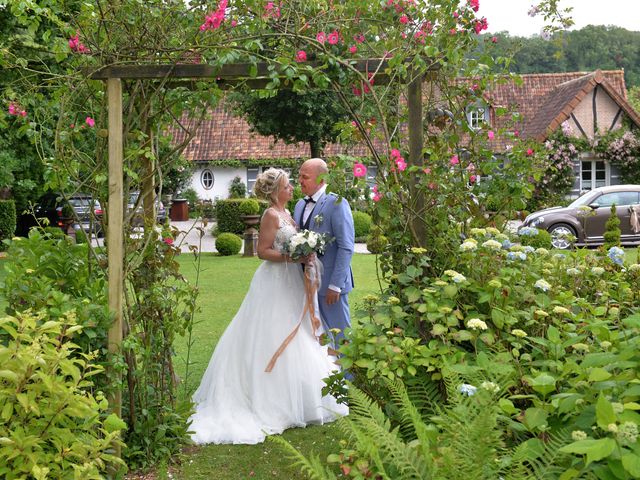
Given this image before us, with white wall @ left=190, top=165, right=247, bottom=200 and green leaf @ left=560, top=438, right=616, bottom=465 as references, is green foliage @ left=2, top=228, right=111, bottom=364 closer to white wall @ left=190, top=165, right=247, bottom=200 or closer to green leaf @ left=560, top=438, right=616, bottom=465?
green leaf @ left=560, top=438, right=616, bottom=465

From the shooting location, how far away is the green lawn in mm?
4737

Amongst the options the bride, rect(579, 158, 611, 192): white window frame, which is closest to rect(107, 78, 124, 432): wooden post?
the bride

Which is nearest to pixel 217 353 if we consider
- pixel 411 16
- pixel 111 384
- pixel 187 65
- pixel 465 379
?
pixel 111 384

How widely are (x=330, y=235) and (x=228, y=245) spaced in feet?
45.1

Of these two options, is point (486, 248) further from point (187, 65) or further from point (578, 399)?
point (187, 65)

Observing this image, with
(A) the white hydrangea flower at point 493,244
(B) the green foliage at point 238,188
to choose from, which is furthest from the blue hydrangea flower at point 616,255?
(B) the green foliage at point 238,188

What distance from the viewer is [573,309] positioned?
397 centimetres

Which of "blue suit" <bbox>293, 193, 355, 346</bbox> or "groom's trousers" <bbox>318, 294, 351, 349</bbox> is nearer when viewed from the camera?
"blue suit" <bbox>293, 193, 355, 346</bbox>

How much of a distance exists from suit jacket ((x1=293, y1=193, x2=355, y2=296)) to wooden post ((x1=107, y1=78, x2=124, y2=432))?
5.67 ft

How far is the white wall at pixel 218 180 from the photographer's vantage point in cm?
3641

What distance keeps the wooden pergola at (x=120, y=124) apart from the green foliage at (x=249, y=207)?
19.1m

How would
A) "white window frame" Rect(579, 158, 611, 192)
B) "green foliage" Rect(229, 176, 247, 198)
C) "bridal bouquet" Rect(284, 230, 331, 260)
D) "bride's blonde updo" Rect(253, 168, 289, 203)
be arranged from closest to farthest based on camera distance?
"bridal bouquet" Rect(284, 230, 331, 260) < "bride's blonde updo" Rect(253, 168, 289, 203) < "white window frame" Rect(579, 158, 611, 192) < "green foliage" Rect(229, 176, 247, 198)

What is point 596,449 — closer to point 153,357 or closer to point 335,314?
point 153,357

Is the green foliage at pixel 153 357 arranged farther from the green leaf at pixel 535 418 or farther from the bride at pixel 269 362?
the green leaf at pixel 535 418
